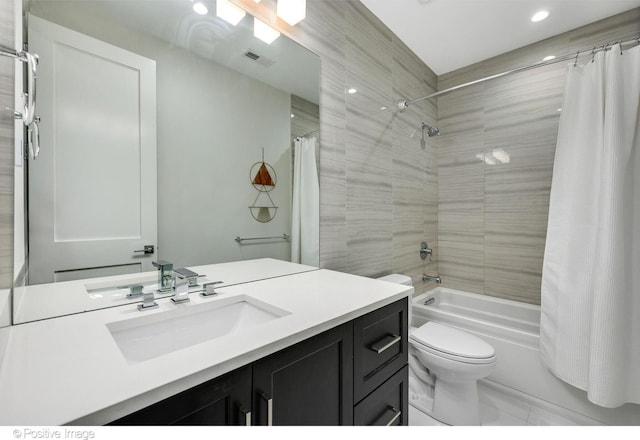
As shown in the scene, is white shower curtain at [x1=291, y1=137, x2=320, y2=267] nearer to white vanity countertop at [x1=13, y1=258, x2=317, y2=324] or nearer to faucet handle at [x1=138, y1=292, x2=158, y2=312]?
white vanity countertop at [x1=13, y1=258, x2=317, y2=324]

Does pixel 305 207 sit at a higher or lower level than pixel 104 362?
higher

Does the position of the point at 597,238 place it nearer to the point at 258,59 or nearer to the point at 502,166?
the point at 502,166

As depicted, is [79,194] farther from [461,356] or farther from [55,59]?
[461,356]

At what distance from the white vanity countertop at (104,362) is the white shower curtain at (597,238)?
1.41 m

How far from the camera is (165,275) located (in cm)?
97

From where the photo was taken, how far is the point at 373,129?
71.8 inches

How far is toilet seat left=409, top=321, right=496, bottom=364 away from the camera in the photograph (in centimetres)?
145

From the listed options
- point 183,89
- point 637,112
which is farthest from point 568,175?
point 183,89

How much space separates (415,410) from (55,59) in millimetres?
2287

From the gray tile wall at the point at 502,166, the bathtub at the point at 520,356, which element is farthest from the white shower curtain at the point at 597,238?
the gray tile wall at the point at 502,166

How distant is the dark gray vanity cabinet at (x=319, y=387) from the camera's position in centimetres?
54

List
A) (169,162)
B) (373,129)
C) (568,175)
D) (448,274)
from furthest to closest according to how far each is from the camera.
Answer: (448,274) < (373,129) < (568,175) < (169,162)

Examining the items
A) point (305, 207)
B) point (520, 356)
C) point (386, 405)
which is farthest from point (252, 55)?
point (520, 356)

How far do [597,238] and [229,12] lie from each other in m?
2.17
